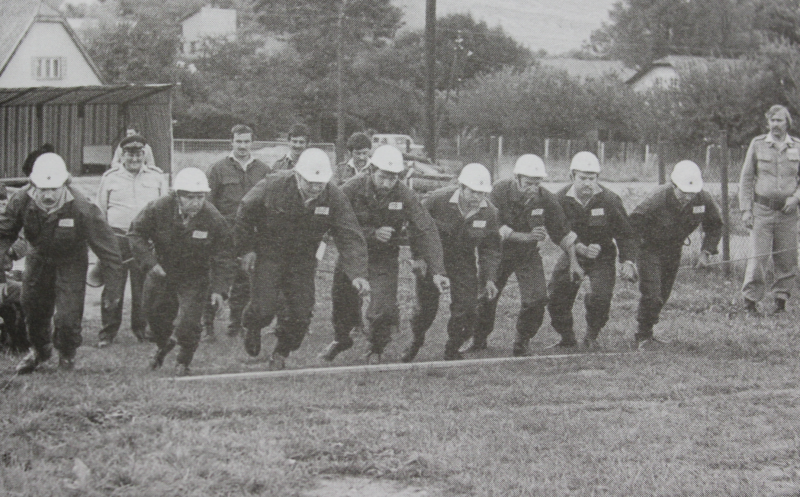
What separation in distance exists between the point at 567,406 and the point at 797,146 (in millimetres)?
6611

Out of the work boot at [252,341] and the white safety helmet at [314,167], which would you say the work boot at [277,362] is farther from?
the white safety helmet at [314,167]

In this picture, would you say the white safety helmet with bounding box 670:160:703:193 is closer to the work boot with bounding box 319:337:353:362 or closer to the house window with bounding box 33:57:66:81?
the work boot with bounding box 319:337:353:362

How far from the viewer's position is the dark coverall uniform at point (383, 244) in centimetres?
982

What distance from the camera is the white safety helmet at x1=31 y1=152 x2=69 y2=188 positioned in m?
8.98

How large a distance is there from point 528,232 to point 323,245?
84.7 inches

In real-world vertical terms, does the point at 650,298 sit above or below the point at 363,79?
below

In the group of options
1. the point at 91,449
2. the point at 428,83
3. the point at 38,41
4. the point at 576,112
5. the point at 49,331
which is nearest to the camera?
the point at 91,449

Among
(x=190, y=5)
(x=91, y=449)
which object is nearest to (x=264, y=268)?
(x=91, y=449)

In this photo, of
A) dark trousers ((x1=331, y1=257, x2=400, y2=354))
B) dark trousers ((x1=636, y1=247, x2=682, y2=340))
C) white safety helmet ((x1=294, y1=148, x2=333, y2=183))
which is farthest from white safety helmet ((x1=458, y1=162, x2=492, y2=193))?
dark trousers ((x1=636, y1=247, x2=682, y2=340))

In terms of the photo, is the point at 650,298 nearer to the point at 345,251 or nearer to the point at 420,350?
the point at 420,350

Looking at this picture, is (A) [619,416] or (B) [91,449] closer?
(B) [91,449]

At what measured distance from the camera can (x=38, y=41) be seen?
4891cm

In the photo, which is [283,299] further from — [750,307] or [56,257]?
[750,307]

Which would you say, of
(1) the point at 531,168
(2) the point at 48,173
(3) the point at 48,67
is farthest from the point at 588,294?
(3) the point at 48,67
